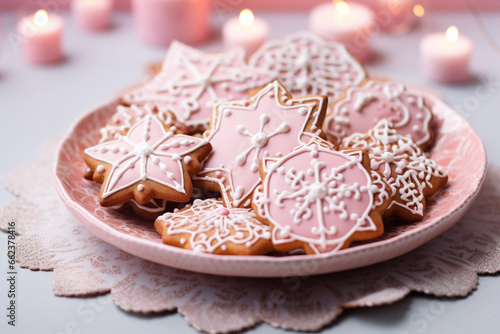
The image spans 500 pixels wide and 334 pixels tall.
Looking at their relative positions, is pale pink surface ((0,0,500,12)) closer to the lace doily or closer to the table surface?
the table surface

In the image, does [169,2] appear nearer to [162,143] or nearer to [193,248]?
[162,143]

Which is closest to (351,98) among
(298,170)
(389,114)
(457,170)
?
(389,114)

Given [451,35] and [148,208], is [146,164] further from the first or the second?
[451,35]

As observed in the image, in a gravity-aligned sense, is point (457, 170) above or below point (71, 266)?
above

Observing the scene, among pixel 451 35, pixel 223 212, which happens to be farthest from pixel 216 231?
pixel 451 35

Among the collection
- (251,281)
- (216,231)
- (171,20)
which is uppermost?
(171,20)

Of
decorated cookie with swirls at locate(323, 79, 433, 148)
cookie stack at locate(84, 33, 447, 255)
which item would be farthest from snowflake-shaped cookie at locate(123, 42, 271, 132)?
decorated cookie with swirls at locate(323, 79, 433, 148)
